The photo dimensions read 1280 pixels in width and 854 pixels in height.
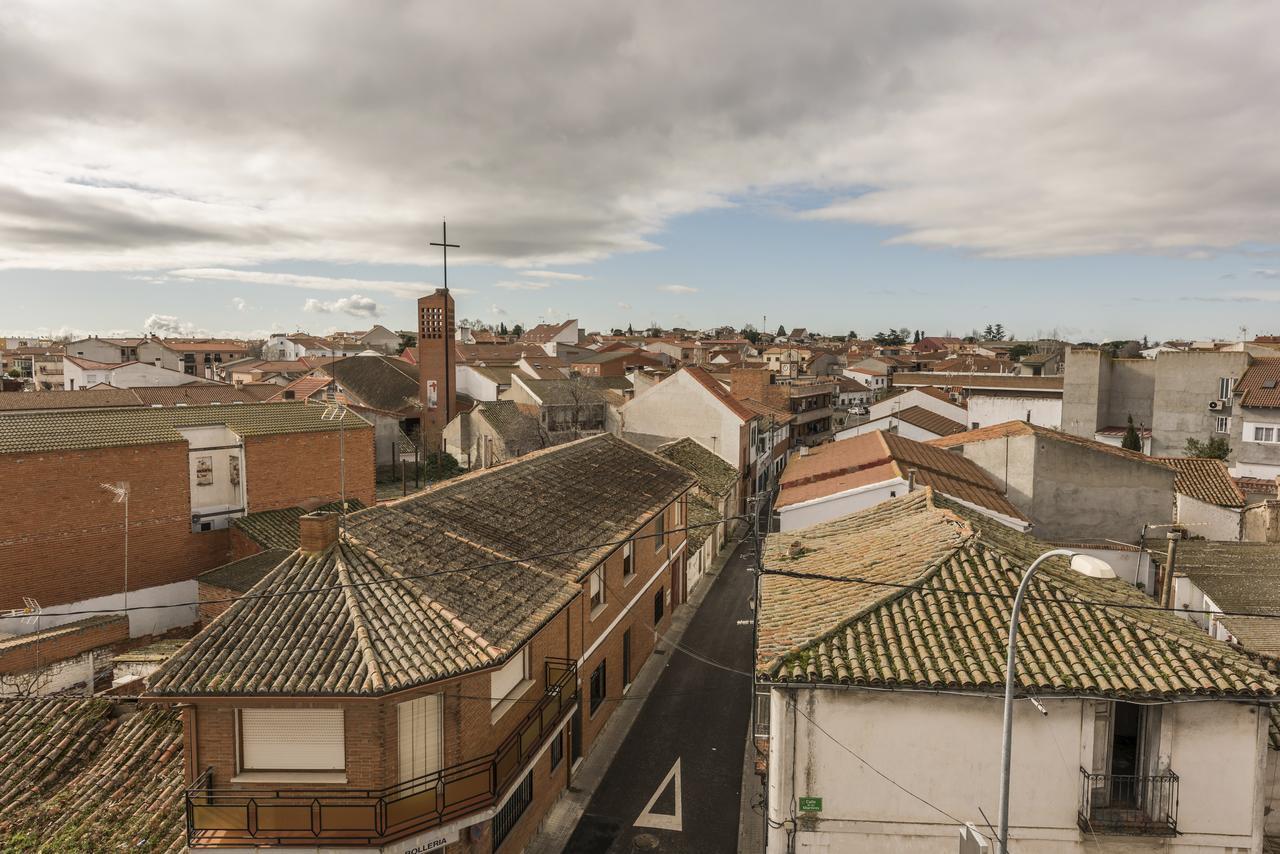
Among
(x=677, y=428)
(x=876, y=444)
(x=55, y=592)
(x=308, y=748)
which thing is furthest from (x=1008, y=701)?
(x=677, y=428)

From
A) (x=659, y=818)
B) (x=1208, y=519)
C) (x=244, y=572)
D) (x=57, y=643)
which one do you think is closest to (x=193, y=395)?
(x=244, y=572)

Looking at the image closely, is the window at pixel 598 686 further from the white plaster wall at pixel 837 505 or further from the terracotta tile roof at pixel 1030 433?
the terracotta tile roof at pixel 1030 433

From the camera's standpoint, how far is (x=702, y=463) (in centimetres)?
3778

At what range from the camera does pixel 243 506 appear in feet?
86.8

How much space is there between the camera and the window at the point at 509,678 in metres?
12.7

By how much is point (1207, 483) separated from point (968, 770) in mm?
26631

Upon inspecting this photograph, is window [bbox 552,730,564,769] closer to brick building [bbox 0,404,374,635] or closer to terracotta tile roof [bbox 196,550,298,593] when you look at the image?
terracotta tile roof [bbox 196,550,298,593]

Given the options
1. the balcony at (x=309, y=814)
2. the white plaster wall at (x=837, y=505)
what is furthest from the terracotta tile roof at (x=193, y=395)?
the balcony at (x=309, y=814)

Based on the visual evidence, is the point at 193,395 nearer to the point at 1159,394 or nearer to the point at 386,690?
the point at 386,690

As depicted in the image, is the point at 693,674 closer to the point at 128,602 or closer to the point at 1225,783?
the point at 1225,783

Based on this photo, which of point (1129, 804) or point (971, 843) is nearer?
point (971, 843)

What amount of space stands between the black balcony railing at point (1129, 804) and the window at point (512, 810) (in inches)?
339

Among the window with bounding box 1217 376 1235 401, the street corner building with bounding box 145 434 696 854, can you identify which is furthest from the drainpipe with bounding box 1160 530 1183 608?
the window with bounding box 1217 376 1235 401

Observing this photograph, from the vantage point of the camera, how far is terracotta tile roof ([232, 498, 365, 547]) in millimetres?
24328
